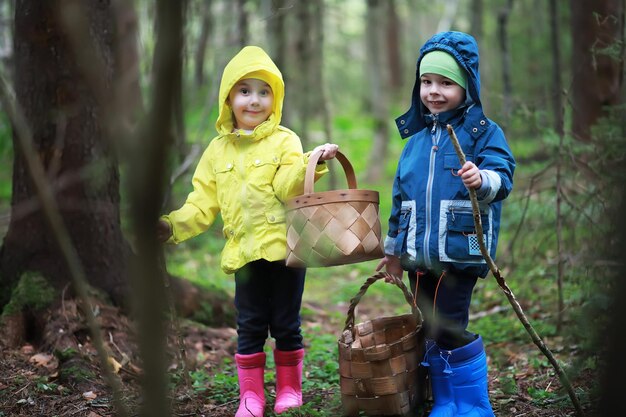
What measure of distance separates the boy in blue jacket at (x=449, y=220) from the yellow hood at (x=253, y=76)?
77 centimetres

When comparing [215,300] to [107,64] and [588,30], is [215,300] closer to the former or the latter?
[107,64]

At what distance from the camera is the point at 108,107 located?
1702 mm

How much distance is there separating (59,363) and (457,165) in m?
2.57

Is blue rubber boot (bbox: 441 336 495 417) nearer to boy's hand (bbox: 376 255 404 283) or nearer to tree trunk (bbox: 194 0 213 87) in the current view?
boy's hand (bbox: 376 255 404 283)

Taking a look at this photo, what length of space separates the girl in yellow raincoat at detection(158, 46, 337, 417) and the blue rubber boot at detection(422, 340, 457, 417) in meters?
0.74

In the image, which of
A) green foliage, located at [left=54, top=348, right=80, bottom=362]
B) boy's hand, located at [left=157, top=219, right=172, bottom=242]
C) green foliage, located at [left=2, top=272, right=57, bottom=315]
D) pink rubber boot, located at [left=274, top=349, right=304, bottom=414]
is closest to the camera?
boy's hand, located at [left=157, top=219, right=172, bottom=242]

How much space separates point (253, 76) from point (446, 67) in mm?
1017

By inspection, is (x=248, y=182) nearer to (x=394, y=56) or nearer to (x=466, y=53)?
(x=466, y=53)

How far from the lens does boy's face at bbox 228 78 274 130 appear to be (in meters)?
3.74

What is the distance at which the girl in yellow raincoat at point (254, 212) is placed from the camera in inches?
142

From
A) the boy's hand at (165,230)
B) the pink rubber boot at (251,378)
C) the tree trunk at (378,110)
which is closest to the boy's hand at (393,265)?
the pink rubber boot at (251,378)

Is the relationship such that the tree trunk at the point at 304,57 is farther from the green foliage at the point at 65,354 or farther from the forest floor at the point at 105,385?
the green foliage at the point at 65,354

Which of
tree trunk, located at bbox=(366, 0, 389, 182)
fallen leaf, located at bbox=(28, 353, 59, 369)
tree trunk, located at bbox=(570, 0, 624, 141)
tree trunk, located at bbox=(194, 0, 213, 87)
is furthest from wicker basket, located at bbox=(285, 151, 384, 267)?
tree trunk, located at bbox=(194, 0, 213, 87)

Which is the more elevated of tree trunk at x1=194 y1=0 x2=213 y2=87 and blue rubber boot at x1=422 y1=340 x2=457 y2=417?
tree trunk at x1=194 y1=0 x2=213 y2=87
